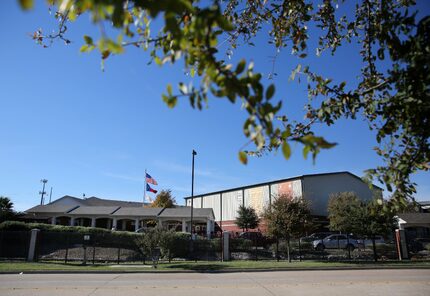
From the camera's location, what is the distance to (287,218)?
2547cm

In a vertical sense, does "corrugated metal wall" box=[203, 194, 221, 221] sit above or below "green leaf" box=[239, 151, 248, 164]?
above

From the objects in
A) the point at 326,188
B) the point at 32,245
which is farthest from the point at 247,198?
the point at 32,245

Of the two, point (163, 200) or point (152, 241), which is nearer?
point (152, 241)

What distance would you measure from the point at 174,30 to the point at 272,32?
550 centimetres

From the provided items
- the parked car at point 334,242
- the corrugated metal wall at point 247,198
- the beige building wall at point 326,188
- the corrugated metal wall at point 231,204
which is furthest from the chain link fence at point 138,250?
the corrugated metal wall at point 231,204

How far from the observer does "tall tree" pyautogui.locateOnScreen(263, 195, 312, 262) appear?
25328 millimetres

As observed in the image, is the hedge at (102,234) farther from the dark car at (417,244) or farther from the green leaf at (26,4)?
the green leaf at (26,4)

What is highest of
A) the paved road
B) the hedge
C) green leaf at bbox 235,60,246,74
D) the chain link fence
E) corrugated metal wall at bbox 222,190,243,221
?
corrugated metal wall at bbox 222,190,243,221

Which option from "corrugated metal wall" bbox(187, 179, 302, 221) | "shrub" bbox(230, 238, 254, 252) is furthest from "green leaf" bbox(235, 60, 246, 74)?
"corrugated metal wall" bbox(187, 179, 302, 221)

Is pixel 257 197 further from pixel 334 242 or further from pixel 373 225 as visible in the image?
pixel 373 225

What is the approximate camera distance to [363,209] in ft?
86.6

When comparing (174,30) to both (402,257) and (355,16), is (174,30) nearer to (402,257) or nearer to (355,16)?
(355,16)

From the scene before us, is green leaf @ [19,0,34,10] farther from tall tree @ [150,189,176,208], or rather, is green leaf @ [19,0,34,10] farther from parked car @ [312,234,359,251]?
tall tree @ [150,189,176,208]

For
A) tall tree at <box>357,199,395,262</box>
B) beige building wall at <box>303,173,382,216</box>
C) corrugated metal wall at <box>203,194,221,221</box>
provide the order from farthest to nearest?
corrugated metal wall at <box>203,194,221,221</box> < beige building wall at <box>303,173,382,216</box> < tall tree at <box>357,199,395,262</box>
